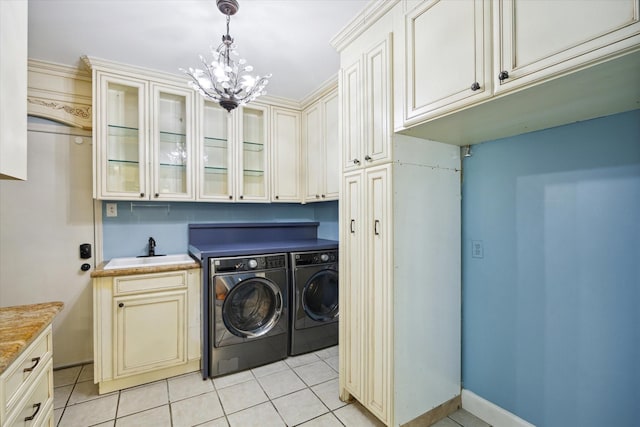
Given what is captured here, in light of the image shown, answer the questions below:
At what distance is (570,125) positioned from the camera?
4.80 ft

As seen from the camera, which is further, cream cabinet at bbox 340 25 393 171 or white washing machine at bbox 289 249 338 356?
white washing machine at bbox 289 249 338 356

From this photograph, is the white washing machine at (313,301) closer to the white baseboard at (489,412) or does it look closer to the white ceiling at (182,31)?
the white baseboard at (489,412)

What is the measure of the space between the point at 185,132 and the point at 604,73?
277cm

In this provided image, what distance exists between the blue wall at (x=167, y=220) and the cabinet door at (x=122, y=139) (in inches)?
11.9

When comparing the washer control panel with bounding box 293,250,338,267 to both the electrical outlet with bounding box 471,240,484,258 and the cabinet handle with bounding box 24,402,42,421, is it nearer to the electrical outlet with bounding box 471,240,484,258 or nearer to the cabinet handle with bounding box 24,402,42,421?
the electrical outlet with bounding box 471,240,484,258

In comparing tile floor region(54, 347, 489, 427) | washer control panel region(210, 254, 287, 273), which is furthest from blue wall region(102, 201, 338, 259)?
tile floor region(54, 347, 489, 427)

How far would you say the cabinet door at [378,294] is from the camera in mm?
1631

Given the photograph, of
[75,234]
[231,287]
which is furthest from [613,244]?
[75,234]

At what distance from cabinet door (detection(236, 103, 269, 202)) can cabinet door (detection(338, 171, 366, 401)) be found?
1.32 meters

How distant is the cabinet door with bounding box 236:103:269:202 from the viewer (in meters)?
2.99

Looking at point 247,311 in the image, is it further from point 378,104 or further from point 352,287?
point 378,104

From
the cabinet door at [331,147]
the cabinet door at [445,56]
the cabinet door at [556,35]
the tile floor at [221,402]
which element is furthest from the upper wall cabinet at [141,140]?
the cabinet door at [556,35]

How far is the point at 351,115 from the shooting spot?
74.3 inches

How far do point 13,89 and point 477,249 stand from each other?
2393 mm
